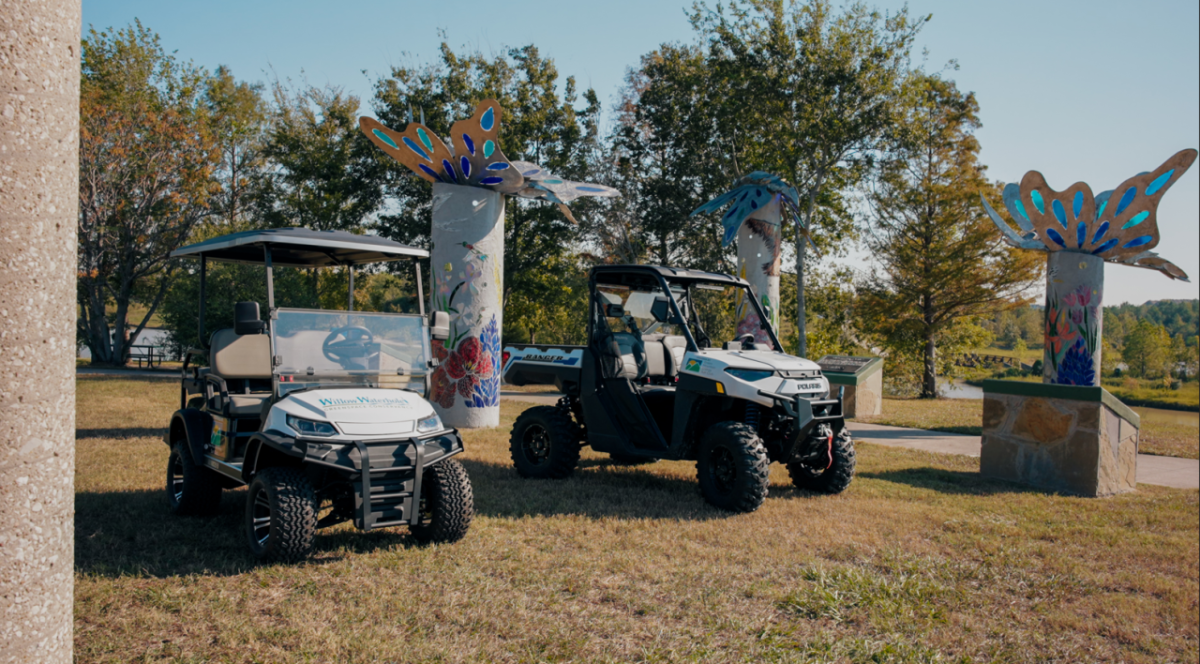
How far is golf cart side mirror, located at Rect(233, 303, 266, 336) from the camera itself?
5.13 m

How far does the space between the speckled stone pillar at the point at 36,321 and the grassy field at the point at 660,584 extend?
6.39 feet

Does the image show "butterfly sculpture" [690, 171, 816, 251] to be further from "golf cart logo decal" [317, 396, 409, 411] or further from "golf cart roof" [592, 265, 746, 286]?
"golf cart logo decal" [317, 396, 409, 411]

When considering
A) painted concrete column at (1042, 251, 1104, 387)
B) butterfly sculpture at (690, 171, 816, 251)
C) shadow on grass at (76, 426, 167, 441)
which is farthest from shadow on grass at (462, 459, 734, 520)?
butterfly sculpture at (690, 171, 816, 251)

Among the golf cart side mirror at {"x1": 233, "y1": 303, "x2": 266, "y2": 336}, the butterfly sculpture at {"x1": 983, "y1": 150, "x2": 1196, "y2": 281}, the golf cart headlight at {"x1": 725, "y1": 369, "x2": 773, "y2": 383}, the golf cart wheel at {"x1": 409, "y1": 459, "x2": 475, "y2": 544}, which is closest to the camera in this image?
the golf cart side mirror at {"x1": 233, "y1": 303, "x2": 266, "y2": 336}

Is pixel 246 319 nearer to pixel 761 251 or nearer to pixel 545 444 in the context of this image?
pixel 545 444

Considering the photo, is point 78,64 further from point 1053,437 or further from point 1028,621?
point 1053,437

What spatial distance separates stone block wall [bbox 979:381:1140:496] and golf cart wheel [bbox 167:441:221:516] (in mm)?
8138

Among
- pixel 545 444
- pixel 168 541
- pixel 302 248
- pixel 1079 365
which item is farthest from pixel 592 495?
pixel 1079 365

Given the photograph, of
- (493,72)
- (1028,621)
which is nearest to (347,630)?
(1028,621)

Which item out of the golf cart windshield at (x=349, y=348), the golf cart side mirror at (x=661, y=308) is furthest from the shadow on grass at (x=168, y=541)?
the golf cart side mirror at (x=661, y=308)

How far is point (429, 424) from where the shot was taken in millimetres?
5492

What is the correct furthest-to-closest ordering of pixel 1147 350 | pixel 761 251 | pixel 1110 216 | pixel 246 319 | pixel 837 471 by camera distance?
pixel 761 251, pixel 1110 216, pixel 1147 350, pixel 837 471, pixel 246 319

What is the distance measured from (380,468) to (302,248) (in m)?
2.26

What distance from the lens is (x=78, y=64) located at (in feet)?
6.98
